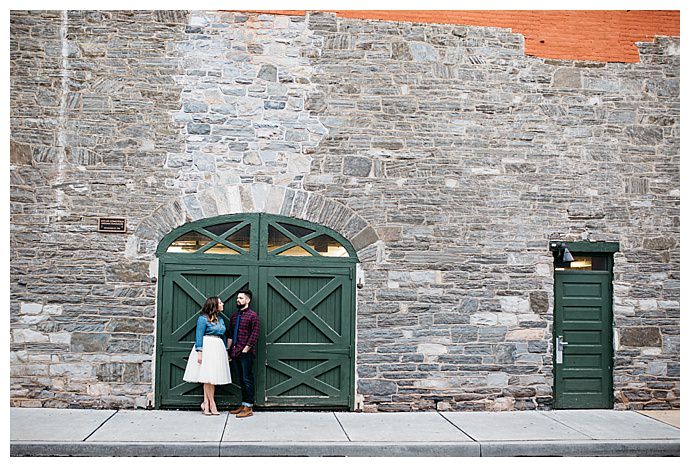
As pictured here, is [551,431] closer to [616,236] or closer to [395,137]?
[616,236]

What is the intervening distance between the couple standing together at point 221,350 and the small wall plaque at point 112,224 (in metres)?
1.45

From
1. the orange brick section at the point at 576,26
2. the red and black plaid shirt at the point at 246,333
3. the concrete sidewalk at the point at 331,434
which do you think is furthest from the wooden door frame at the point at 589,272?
the red and black plaid shirt at the point at 246,333

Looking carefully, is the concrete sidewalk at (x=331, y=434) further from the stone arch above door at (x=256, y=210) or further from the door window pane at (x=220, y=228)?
the door window pane at (x=220, y=228)

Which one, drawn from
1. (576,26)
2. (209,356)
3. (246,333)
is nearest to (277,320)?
(246,333)

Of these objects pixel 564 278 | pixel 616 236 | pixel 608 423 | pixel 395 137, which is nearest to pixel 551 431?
pixel 608 423

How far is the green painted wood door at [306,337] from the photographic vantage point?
322 inches

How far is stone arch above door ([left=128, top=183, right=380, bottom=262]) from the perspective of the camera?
8117 mm

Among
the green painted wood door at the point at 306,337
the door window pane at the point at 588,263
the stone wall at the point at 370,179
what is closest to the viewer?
the stone wall at the point at 370,179

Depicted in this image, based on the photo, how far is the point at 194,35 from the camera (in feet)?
27.2

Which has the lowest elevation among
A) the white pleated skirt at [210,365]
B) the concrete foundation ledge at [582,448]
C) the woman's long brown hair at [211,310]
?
the concrete foundation ledge at [582,448]

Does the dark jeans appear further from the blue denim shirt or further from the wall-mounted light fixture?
the wall-mounted light fixture

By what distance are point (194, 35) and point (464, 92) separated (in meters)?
3.61

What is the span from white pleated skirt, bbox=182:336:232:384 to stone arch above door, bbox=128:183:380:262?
145 cm

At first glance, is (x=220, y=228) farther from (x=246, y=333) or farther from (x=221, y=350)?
(x=221, y=350)
